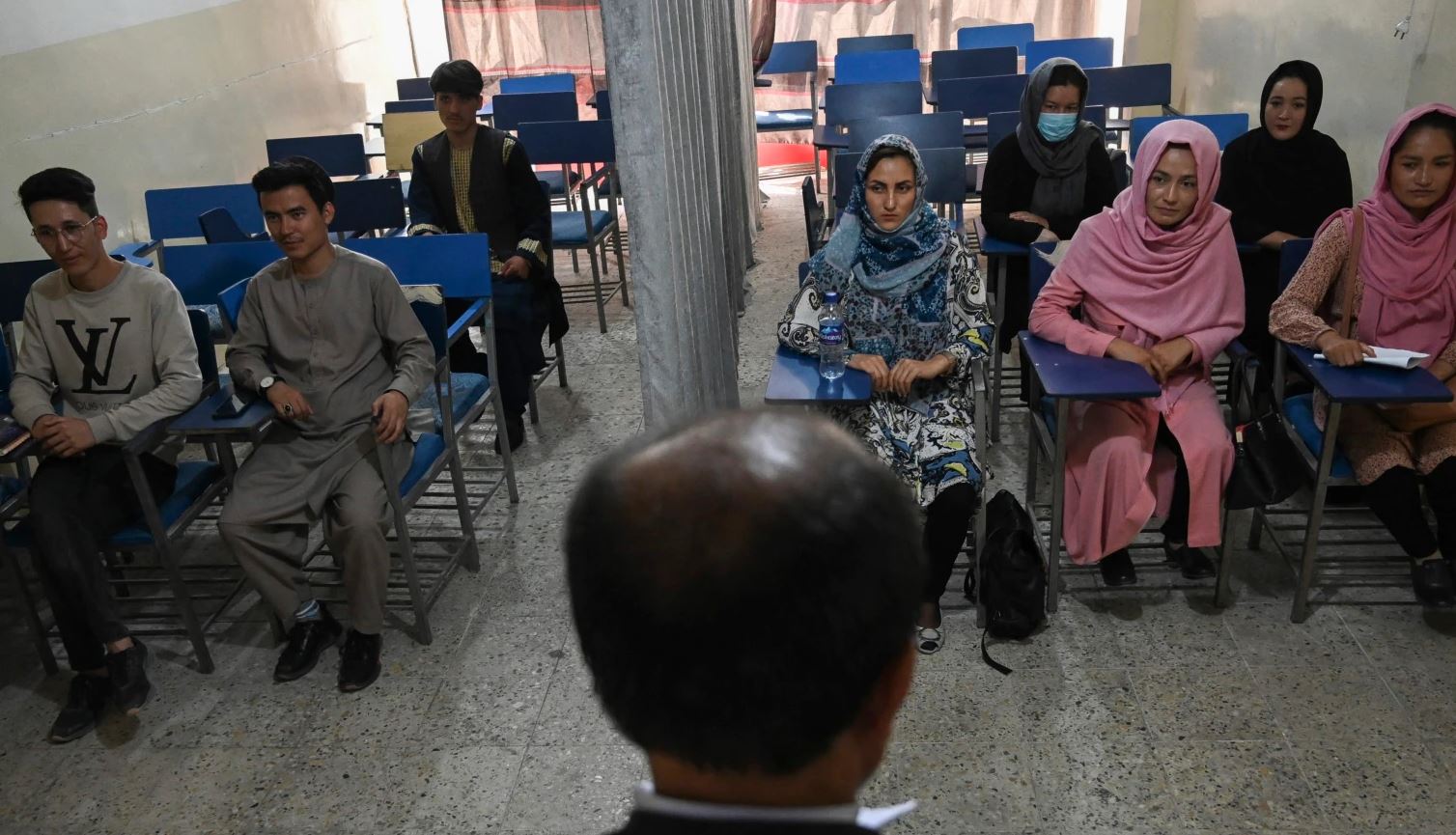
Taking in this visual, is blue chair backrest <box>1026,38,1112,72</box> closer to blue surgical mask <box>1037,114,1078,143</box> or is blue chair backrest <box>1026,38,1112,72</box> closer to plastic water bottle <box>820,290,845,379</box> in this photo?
blue surgical mask <box>1037,114,1078,143</box>

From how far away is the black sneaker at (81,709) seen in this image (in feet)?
9.00

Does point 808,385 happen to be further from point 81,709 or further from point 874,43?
point 874,43

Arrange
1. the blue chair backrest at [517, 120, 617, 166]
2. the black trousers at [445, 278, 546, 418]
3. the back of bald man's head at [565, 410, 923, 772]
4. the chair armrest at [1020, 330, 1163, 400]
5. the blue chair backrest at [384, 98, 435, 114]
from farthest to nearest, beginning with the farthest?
the blue chair backrest at [384, 98, 435, 114]
the blue chair backrest at [517, 120, 617, 166]
the black trousers at [445, 278, 546, 418]
the chair armrest at [1020, 330, 1163, 400]
the back of bald man's head at [565, 410, 923, 772]

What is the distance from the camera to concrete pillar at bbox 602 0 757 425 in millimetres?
2387

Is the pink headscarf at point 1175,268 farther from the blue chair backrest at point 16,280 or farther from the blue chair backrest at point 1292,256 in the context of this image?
the blue chair backrest at point 16,280

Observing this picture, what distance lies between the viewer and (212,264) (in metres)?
3.81

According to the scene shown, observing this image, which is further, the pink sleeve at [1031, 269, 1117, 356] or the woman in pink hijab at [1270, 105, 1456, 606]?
the pink sleeve at [1031, 269, 1117, 356]

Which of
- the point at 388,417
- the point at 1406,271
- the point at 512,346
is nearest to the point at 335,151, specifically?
the point at 512,346

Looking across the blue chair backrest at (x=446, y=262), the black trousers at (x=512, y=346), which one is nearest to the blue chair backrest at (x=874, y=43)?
the black trousers at (x=512, y=346)

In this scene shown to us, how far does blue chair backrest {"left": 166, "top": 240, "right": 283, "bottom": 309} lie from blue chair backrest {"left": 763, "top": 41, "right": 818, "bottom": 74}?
205 inches

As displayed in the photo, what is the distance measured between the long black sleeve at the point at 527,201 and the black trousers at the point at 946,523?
6.62ft

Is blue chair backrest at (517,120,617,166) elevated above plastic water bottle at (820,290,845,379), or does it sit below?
above

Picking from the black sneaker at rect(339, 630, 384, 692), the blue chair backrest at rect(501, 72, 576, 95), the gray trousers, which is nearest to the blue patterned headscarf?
the gray trousers

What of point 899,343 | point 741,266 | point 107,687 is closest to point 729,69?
point 741,266
